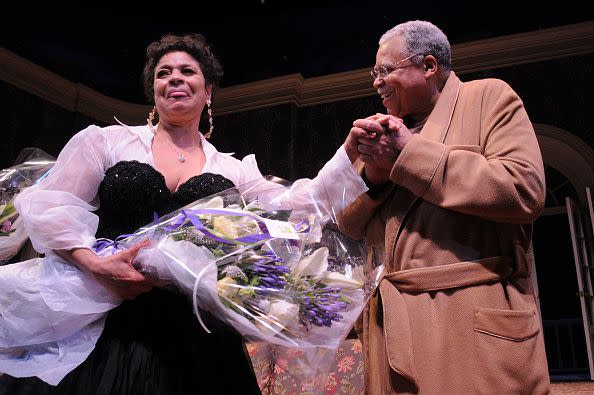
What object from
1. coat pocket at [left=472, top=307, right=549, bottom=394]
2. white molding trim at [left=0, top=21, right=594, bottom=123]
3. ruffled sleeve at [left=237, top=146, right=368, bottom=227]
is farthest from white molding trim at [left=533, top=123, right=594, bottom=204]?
coat pocket at [left=472, top=307, right=549, bottom=394]

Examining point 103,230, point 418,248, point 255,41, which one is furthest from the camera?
point 255,41

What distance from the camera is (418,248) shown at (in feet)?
4.63

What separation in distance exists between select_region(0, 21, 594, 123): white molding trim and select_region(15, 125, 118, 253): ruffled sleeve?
5.39 m

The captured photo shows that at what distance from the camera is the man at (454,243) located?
1.28 metres

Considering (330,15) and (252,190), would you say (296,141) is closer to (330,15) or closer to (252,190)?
(330,15)

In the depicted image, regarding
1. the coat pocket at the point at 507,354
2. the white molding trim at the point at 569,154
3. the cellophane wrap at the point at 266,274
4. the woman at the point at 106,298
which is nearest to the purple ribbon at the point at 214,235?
the cellophane wrap at the point at 266,274

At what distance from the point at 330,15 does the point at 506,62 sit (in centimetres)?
202

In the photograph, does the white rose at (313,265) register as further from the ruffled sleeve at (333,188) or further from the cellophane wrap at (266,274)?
the ruffled sleeve at (333,188)

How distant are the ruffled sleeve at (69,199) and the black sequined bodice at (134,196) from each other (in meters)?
0.05

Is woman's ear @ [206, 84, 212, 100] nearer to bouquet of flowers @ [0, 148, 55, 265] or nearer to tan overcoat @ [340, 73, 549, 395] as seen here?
bouquet of flowers @ [0, 148, 55, 265]

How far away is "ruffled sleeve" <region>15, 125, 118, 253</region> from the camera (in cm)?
141

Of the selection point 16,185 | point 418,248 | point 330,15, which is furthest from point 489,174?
point 330,15

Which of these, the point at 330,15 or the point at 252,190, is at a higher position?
the point at 330,15

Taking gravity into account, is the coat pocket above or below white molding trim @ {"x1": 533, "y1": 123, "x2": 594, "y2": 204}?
below
